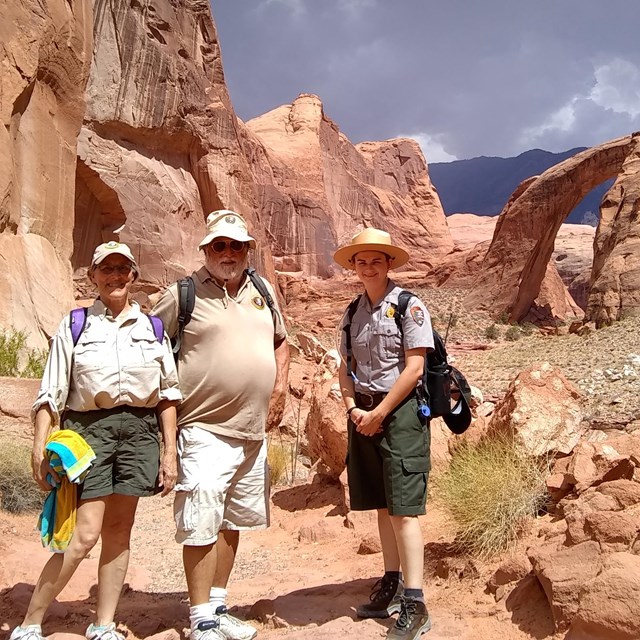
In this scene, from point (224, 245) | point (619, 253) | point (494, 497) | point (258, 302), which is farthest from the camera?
point (619, 253)

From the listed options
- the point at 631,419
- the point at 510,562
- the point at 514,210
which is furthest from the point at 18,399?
the point at 514,210

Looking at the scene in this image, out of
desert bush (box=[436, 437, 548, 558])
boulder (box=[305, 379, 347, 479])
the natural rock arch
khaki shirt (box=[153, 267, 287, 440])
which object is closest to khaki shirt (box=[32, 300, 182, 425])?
khaki shirt (box=[153, 267, 287, 440])

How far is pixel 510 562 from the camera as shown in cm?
324

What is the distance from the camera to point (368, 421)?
9.81 feet

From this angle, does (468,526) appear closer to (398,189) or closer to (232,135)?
(232,135)

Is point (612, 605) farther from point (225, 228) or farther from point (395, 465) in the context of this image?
point (225, 228)

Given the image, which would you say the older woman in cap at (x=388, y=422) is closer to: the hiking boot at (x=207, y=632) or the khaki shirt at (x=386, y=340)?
the khaki shirt at (x=386, y=340)

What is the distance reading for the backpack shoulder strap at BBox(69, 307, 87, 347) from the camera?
2830 mm

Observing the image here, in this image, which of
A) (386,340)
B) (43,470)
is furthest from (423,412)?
(43,470)

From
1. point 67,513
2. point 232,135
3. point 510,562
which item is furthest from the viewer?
point 232,135

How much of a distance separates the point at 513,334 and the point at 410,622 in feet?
79.3

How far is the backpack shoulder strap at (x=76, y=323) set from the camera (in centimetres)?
283

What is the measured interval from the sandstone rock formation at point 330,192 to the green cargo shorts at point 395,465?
40.3 metres

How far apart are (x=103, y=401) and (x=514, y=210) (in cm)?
2906
